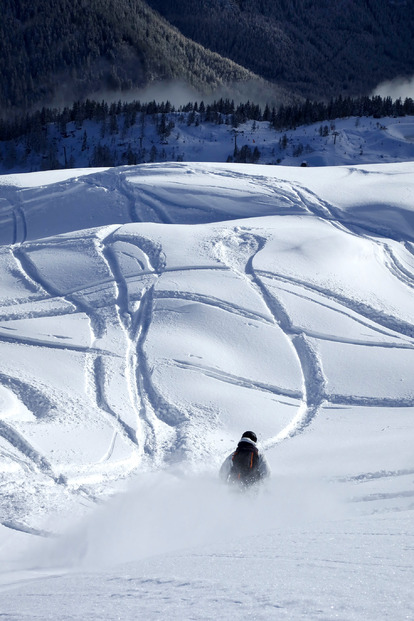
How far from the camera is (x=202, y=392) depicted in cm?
1315

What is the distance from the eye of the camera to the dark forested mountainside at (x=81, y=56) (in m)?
184

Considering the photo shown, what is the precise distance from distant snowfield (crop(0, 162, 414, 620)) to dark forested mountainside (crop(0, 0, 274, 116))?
6672 inches

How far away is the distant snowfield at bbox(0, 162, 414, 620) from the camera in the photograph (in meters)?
4.77

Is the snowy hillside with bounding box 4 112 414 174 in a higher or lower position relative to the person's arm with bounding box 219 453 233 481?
lower

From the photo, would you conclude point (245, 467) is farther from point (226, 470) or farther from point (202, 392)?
point (202, 392)

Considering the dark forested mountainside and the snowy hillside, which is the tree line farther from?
the dark forested mountainside

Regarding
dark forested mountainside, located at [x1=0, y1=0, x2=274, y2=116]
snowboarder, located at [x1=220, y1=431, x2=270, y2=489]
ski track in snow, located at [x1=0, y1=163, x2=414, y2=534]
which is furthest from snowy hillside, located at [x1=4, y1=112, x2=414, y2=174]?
dark forested mountainside, located at [x1=0, y1=0, x2=274, y2=116]

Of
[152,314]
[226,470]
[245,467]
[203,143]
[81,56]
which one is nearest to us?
[245,467]

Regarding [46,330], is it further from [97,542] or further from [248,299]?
[97,542]

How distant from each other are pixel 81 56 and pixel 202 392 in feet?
638

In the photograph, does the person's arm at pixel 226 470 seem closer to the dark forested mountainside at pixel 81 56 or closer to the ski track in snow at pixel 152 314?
the ski track in snow at pixel 152 314

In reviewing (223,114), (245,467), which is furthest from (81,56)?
(245,467)

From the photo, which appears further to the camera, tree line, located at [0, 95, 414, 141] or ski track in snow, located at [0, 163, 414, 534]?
tree line, located at [0, 95, 414, 141]

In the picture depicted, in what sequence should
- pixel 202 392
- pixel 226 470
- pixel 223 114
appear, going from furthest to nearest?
pixel 223 114 → pixel 202 392 → pixel 226 470
